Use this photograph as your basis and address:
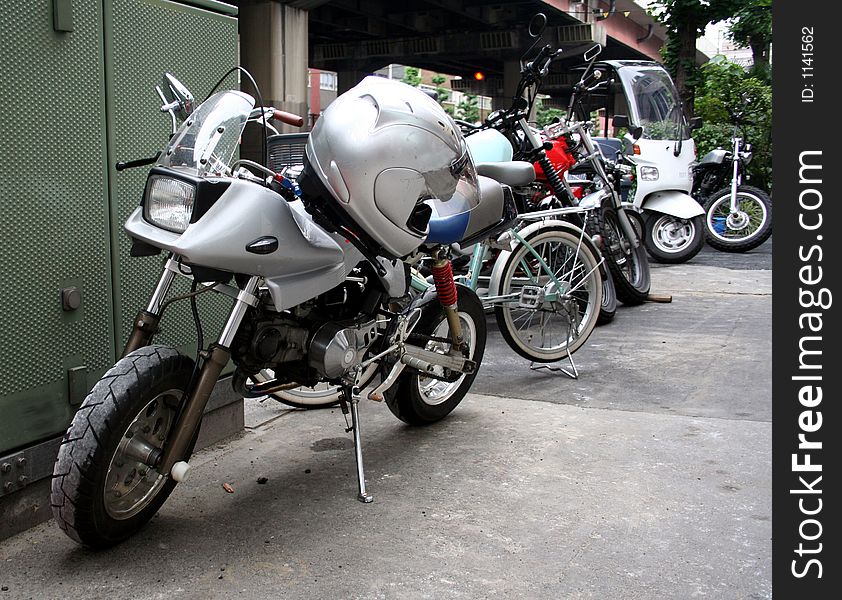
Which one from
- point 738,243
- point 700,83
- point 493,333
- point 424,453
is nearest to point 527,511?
point 424,453

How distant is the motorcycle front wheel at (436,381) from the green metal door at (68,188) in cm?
125

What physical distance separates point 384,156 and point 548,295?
95.9 inches

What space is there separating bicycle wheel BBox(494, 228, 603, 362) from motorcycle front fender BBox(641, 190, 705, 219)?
498cm

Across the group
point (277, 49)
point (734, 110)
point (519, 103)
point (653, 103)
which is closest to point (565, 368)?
point (519, 103)

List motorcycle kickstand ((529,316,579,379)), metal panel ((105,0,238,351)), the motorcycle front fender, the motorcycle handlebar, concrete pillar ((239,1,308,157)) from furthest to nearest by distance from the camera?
1. concrete pillar ((239,1,308,157))
2. the motorcycle front fender
3. motorcycle kickstand ((529,316,579,379))
4. metal panel ((105,0,238,351))
5. the motorcycle handlebar

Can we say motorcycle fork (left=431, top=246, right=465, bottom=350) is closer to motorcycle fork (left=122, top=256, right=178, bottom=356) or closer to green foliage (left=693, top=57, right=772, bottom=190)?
motorcycle fork (left=122, top=256, right=178, bottom=356)

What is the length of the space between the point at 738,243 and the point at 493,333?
19.9 ft

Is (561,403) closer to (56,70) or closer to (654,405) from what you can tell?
(654,405)

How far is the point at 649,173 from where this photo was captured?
10383 mm

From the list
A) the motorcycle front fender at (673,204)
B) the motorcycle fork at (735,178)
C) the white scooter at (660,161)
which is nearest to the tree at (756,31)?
the motorcycle fork at (735,178)

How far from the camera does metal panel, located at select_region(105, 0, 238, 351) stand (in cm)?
347

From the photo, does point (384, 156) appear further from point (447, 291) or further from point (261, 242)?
point (447, 291)

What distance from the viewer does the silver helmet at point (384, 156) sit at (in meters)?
3.12

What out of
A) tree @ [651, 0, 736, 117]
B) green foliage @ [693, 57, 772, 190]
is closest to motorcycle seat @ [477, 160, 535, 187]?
green foliage @ [693, 57, 772, 190]
